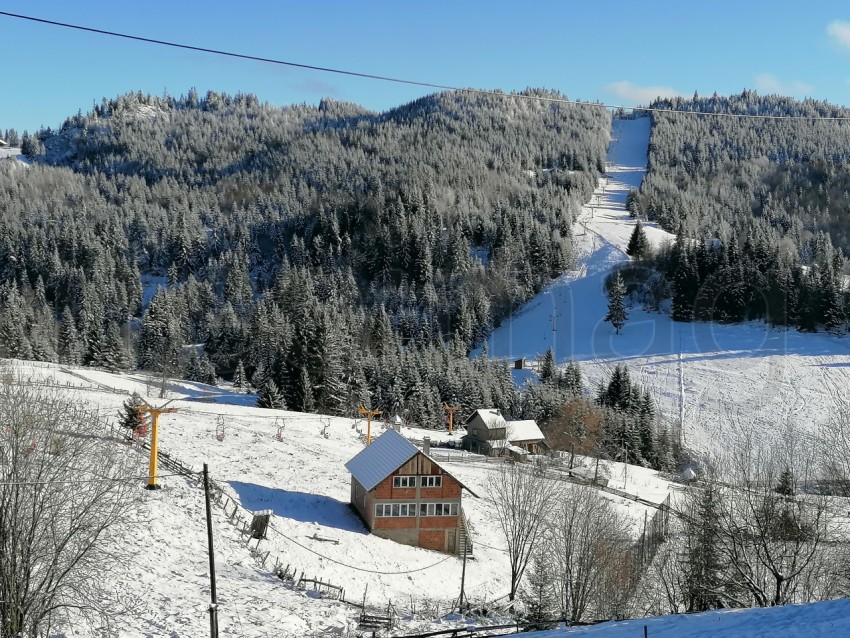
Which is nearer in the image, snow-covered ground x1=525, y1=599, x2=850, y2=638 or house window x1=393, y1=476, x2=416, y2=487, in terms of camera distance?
snow-covered ground x1=525, y1=599, x2=850, y2=638

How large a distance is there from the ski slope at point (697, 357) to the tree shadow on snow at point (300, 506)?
139ft

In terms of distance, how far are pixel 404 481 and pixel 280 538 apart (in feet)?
28.0

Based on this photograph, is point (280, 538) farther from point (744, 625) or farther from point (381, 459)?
point (744, 625)

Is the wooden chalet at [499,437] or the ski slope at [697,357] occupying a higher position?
the ski slope at [697,357]

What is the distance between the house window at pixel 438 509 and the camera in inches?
1462

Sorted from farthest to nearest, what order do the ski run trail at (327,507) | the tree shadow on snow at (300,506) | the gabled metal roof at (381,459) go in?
the gabled metal roof at (381,459) → the tree shadow on snow at (300,506) → the ski run trail at (327,507)

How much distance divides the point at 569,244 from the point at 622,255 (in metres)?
12.4

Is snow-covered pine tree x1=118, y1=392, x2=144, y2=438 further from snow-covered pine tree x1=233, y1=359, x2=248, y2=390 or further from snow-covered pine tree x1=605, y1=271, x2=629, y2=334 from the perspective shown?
snow-covered pine tree x1=605, y1=271, x2=629, y2=334

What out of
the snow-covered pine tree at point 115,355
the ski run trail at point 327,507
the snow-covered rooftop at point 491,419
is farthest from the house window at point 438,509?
the snow-covered pine tree at point 115,355

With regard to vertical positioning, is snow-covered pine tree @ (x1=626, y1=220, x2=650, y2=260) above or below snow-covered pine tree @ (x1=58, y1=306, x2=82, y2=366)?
above

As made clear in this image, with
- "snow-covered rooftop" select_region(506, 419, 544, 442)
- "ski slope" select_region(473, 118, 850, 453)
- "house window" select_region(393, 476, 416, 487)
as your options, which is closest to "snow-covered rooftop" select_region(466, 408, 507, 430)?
"snow-covered rooftop" select_region(506, 419, 544, 442)

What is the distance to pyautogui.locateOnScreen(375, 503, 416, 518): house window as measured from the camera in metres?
36.5

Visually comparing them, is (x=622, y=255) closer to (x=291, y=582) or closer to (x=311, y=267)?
(x=311, y=267)

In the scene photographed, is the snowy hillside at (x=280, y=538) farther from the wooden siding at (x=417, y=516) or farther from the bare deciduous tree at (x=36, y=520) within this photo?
the bare deciduous tree at (x=36, y=520)
